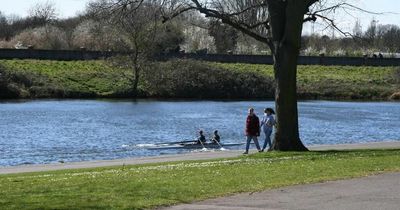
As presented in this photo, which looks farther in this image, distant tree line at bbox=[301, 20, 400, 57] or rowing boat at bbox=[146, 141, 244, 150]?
distant tree line at bbox=[301, 20, 400, 57]

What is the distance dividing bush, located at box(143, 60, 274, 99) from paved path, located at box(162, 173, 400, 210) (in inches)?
2439

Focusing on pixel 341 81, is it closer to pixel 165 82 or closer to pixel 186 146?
pixel 165 82

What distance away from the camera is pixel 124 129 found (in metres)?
45.3

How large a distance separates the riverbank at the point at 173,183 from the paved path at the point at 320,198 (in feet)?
1.60

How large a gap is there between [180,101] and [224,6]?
155 ft

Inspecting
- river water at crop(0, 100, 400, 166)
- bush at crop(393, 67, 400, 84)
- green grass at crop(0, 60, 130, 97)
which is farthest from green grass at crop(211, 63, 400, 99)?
river water at crop(0, 100, 400, 166)

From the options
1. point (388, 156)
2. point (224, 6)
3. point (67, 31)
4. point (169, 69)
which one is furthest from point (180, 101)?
point (388, 156)

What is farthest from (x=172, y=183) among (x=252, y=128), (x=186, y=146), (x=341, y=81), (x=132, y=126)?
(x=341, y=81)

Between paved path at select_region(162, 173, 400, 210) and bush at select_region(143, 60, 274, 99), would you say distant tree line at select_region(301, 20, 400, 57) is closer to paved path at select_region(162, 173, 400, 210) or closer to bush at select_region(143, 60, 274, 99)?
bush at select_region(143, 60, 274, 99)

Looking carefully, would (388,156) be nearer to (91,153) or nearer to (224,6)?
(224,6)

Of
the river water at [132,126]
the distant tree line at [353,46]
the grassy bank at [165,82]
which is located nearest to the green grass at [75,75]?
the grassy bank at [165,82]

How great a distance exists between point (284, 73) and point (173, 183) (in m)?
11.1

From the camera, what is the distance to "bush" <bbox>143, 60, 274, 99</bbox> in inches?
3061

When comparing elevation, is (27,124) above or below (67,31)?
below
